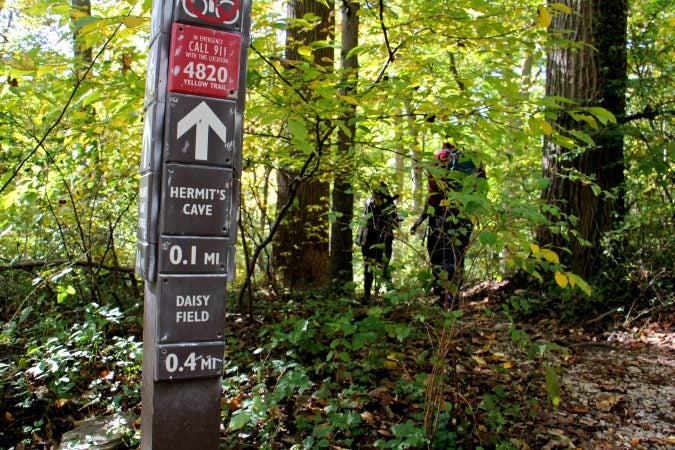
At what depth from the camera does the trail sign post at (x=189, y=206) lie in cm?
200

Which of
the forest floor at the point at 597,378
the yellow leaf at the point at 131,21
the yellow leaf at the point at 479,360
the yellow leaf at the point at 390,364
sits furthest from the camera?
the yellow leaf at the point at 479,360

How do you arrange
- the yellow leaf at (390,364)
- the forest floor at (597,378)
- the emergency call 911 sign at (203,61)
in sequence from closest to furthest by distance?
the emergency call 911 sign at (203,61) < the forest floor at (597,378) < the yellow leaf at (390,364)

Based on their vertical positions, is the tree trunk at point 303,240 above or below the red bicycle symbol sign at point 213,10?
below

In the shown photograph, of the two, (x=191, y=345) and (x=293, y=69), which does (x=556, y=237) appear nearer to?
(x=293, y=69)

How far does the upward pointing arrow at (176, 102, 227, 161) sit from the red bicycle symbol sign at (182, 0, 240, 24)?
0.35 meters

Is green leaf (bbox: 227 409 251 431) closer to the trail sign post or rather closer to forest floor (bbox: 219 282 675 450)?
forest floor (bbox: 219 282 675 450)

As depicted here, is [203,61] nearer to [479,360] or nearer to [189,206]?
[189,206]

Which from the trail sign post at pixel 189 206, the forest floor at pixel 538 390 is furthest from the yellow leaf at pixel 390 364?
the trail sign post at pixel 189 206

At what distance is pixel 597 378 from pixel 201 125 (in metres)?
3.94

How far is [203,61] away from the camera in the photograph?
2.03 metres

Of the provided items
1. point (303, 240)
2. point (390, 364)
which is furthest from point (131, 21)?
point (303, 240)

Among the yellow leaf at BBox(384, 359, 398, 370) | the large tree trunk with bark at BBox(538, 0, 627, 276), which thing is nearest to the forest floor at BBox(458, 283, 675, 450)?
the yellow leaf at BBox(384, 359, 398, 370)

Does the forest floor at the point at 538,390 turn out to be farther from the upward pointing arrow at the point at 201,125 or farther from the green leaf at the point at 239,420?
the upward pointing arrow at the point at 201,125

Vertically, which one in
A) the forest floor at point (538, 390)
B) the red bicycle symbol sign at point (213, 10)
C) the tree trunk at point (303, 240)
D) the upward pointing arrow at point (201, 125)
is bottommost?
the forest floor at point (538, 390)
